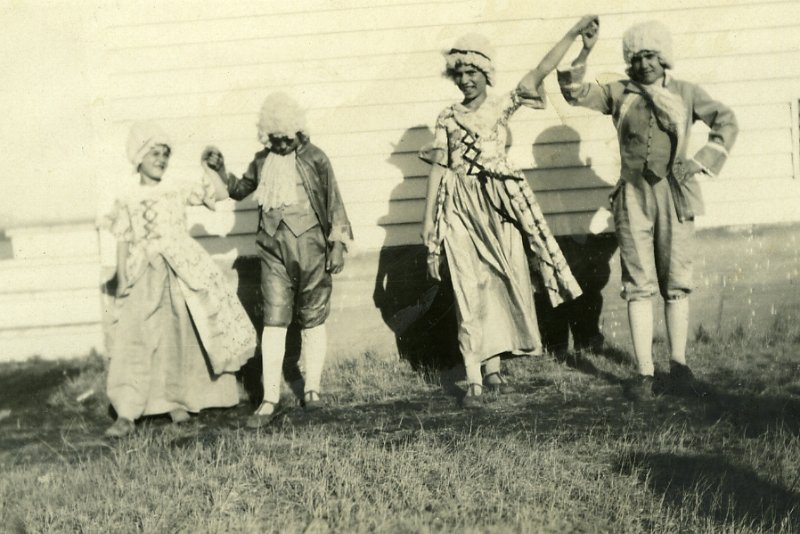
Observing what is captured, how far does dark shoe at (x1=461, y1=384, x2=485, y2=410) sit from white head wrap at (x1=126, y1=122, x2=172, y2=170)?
99.6 inches

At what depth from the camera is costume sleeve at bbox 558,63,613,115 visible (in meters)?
5.22

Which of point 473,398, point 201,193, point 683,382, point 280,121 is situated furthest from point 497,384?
point 201,193

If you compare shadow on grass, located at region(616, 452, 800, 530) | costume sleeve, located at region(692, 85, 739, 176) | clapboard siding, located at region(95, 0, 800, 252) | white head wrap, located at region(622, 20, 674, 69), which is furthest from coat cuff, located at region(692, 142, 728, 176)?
shadow on grass, located at region(616, 452, 800, 530)

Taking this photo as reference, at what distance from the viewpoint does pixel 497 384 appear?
5.66 metres

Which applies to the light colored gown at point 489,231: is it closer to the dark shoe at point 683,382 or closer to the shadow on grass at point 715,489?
the dark shoe at point 683,382

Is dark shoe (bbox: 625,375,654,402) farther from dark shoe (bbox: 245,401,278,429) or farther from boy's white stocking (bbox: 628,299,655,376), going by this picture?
dark shoe (bbox: 245,401,278,429)

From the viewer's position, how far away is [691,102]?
5309mm

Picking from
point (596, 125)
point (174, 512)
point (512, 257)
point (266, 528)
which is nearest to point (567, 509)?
point (266, 528)

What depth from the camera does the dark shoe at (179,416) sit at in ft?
18.4

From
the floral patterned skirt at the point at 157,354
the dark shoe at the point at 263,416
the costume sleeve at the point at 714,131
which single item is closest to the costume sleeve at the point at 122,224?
the floral patterned skirt at the point at 157,354

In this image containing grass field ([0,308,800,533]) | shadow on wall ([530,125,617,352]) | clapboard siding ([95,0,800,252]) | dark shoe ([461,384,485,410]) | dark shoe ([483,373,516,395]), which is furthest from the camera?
shadow on wall ([530,125,617,352])

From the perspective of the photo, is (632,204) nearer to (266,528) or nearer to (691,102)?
(691,102)

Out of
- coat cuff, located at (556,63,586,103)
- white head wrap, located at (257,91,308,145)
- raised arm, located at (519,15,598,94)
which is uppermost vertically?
raised arm, located at (519,15,598,94)

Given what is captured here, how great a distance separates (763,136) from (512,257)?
2494 mm
